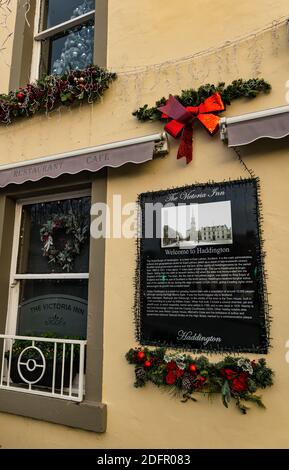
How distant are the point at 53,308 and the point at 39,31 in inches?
145

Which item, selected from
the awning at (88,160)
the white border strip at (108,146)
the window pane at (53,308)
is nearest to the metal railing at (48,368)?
the window pane at (53,308)

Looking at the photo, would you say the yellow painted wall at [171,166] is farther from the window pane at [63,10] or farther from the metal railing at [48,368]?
the window pane at [63,10]

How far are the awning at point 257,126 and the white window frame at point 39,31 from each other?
271 centimetres

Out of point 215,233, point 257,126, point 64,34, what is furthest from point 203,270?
point 64,34

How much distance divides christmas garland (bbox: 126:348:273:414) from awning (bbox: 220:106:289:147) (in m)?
1.65

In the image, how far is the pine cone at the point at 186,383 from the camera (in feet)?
8.10

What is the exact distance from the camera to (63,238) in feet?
11.7

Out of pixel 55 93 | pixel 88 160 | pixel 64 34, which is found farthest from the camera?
pixel 64 34

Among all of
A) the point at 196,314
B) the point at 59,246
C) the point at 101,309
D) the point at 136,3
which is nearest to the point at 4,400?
the point at 101,309

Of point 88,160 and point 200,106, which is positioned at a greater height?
point 200,106

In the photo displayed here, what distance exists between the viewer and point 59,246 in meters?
3.55

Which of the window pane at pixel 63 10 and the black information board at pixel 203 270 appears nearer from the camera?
the black information board at pixel 203 270

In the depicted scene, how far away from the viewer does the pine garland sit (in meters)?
2.70

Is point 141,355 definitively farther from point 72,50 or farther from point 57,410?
point 72,50
